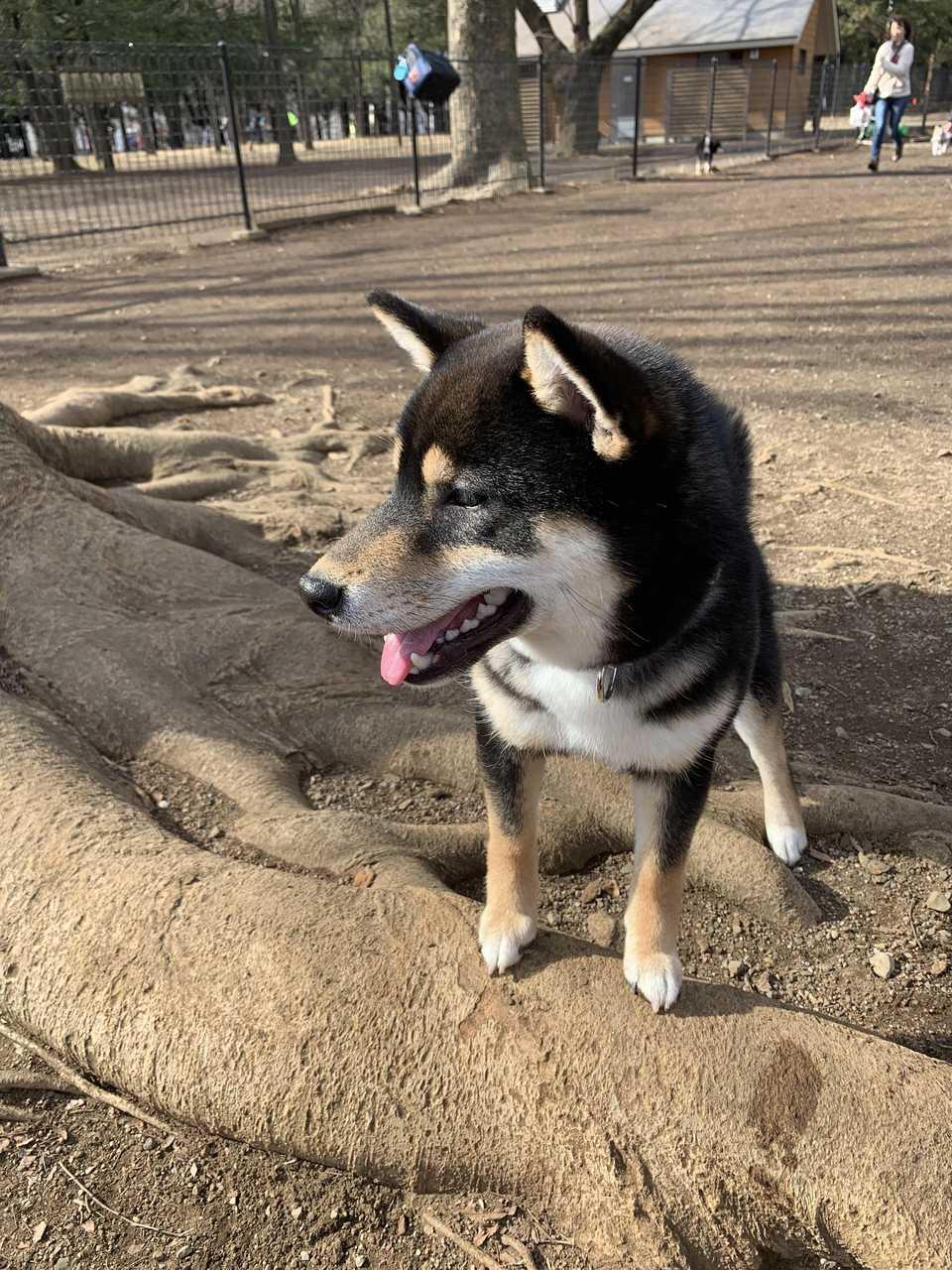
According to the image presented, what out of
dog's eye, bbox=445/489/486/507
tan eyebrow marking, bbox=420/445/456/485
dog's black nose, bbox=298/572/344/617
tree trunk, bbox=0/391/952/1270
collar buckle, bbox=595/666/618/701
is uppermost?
tan eyebrow marking, bbox=420/445/456/485

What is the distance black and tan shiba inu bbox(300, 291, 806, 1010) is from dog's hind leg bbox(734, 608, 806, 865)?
1.87 feet

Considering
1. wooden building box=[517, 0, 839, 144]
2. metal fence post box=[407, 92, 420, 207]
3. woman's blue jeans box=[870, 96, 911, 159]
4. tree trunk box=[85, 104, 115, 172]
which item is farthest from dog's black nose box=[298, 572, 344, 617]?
wooden building box=[517, 0, 839, 144]

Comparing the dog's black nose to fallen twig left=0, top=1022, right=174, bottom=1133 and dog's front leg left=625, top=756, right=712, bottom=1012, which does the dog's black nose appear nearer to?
dog's front leg left=625, top=756, right=712, bottom=1012

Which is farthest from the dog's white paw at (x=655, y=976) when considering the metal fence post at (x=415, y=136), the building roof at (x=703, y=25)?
the building roof at (x=703, y=25)

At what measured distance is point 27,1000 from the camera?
205 centimetres

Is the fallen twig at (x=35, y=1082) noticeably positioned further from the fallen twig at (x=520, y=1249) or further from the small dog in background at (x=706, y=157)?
the small dog in background at (x=706, y=157)

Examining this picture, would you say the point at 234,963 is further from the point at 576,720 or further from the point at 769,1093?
the point at 769,1093

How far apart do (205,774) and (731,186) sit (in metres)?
19.9

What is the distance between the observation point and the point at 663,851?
2.25 meters

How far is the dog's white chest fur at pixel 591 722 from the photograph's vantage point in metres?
2.14

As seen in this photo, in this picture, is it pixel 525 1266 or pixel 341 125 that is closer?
pixel 525 1266

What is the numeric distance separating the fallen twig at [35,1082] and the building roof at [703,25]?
41.7 meters

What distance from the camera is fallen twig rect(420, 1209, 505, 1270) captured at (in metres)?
1.88

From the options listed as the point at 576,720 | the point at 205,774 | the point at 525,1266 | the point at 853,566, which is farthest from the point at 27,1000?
the point at 853,566
